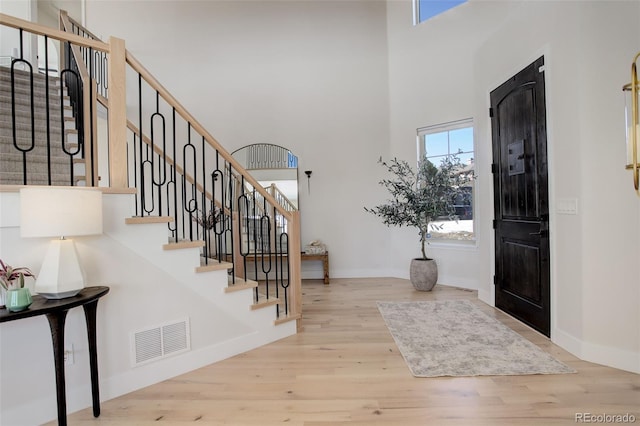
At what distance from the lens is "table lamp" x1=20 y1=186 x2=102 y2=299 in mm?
1669

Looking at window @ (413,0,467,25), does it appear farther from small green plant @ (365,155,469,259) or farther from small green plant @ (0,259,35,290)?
small green plant @ (0,259,35,290)

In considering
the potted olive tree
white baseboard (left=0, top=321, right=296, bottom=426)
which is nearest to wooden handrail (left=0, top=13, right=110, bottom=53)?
white baseboard (left=0, top=321, right=296, bottom=426)

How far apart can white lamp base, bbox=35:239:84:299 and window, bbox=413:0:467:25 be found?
5653mm

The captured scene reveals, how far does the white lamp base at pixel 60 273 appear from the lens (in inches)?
69.9

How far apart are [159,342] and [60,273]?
88 centimetres

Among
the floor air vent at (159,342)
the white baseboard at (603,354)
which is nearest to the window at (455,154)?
the white baseboard at (603,354)

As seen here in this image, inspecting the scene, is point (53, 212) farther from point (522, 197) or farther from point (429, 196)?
point (429, 196)

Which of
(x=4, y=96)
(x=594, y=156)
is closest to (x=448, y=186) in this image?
(x=594, y=156)

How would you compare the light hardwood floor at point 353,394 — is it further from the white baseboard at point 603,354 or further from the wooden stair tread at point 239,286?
the wooden stair tread at point 239,286

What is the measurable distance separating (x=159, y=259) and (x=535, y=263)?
3.32 meters

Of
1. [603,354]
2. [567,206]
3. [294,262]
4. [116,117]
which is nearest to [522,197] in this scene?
[567,206]

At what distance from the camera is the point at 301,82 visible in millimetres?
5598

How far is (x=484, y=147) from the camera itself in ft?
13.4

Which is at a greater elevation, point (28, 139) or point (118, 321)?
point (28, 139)
